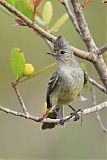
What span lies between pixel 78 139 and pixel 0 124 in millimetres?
1062

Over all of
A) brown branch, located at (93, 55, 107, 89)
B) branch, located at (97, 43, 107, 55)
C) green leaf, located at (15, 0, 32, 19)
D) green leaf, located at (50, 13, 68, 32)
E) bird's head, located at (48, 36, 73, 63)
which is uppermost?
green leaf, located at (15, 0, 32, 19)

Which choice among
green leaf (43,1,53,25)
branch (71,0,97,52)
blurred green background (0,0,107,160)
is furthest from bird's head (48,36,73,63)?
blurred green background (0,0,107,160)

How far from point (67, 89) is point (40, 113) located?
3391 millimetres

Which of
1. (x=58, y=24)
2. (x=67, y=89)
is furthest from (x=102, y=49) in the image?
(x=67, y=89)

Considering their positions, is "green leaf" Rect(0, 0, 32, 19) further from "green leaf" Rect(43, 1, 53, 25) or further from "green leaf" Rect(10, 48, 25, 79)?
"green leaf" Rect(43, 1, 53, 25)

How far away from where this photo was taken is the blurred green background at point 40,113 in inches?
266

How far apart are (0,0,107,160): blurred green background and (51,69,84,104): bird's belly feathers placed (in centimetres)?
333

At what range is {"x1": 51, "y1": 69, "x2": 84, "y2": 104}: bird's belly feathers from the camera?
322 centimetres

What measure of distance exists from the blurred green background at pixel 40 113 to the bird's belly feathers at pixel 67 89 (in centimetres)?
333

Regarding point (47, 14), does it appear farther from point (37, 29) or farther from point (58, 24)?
point (37, 29)

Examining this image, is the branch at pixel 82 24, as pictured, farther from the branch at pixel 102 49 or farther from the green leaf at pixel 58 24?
the green leaf at pixel 58 24

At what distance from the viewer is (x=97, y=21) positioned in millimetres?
7160

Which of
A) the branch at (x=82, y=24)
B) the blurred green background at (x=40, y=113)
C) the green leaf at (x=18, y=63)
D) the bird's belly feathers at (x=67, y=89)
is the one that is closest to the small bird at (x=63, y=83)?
the bird's belly feathers at (x=67, y=89)

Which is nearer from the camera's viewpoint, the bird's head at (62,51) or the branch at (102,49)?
the branch at (102,49)
